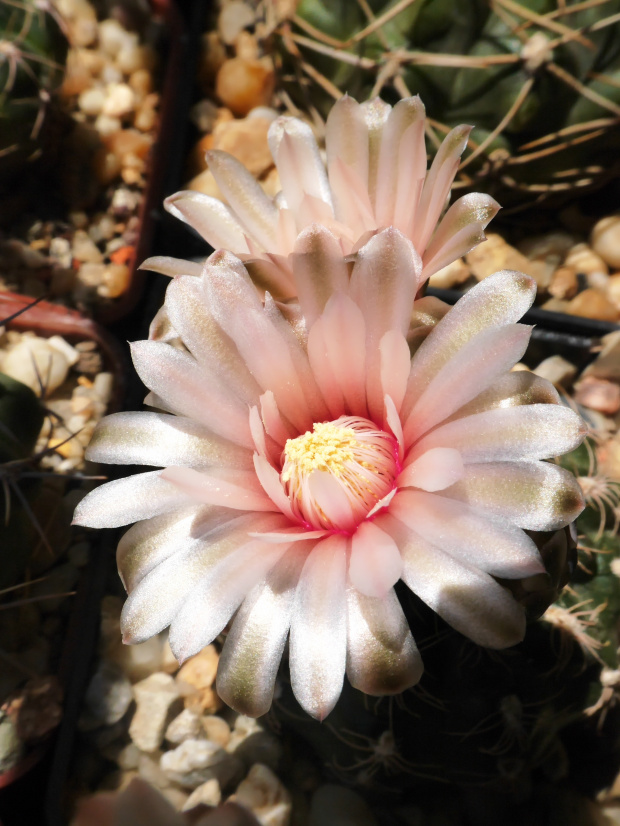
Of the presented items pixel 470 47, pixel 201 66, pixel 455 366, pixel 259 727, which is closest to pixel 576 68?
pixel 470 47

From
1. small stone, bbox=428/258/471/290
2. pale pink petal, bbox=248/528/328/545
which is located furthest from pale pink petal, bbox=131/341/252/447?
small stone, bbox=428/258/471/290

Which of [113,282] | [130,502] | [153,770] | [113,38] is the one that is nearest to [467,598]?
[130,502]

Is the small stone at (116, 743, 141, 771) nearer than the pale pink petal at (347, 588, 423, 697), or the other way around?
the pale pink petal at (347, 588, 423, 697)

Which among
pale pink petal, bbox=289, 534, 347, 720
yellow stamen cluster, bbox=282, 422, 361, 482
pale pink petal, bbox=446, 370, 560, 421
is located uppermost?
pale pink petal, bbox=446, 370, 560, 421

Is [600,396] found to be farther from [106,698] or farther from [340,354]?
[106,698]

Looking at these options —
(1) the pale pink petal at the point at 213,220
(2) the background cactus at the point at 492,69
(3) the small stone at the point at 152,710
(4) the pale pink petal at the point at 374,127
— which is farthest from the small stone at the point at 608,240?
(3) the small stone at the point at 152,710

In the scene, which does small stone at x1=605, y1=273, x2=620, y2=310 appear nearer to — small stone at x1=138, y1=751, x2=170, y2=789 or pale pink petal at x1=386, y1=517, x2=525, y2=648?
pale pink petal at x1=386, y1=517, x2=525, y2=648

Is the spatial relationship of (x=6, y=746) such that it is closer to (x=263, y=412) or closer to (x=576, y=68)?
(x=263, y=412)
